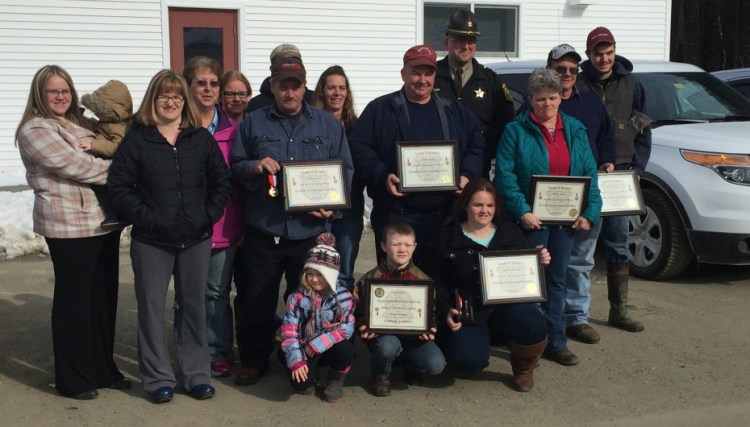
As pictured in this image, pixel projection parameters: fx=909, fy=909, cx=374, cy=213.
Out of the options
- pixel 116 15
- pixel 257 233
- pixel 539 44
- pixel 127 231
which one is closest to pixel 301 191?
pixel 257 233

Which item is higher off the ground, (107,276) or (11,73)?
(11,73)

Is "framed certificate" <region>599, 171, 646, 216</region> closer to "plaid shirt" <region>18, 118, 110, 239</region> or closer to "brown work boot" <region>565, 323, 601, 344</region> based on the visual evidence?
"brown work boot" <region>565, 323, 601, 344</region>

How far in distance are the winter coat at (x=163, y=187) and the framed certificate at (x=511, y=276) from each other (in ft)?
5.09

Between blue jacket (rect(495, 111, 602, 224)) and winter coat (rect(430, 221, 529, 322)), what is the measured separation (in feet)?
0.70

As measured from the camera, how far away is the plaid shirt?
4836 millimetres

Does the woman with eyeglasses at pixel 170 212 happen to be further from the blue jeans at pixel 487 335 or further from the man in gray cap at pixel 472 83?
the man in gray cap at pixel 472 83

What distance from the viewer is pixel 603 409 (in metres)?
5.00

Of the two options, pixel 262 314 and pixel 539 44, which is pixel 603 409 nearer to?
pixel 262 314

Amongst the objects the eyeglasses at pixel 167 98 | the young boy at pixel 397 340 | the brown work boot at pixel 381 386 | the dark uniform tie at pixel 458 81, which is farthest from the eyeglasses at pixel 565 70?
the eyeglasses at pixel 167 98

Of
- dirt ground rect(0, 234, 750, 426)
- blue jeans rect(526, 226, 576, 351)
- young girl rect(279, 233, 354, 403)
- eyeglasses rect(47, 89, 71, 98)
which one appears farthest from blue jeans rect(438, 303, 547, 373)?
eyeglasses rect(47, 89, 71, 98)

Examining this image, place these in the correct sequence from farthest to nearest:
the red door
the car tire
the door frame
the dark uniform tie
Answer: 1. the red door
2. the door frame
3. the car tire
4. the dark uniform tie

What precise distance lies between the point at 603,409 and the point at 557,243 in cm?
115

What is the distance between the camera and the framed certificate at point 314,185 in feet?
16.9

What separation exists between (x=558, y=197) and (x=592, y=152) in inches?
23.7
